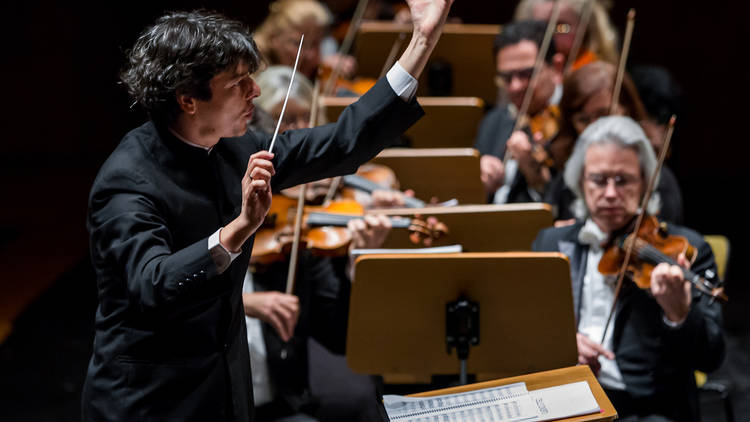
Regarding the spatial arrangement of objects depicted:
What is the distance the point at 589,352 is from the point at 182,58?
3.73 ft

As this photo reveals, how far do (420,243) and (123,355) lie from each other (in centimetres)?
103

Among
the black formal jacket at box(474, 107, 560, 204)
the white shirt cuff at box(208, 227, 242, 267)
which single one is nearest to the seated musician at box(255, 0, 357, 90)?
the black formal jacket at box(474, 107, 560, 204)

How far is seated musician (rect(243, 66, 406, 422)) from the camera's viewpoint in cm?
206

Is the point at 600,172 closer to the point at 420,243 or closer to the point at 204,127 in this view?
the point at 420,243

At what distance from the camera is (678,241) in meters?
1.94

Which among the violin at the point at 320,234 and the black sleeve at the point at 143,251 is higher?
the black sleeve at the point at 143,251

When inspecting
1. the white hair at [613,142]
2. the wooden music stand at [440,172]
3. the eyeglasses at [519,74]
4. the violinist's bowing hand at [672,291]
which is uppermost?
the eyeglasses at [519,74]

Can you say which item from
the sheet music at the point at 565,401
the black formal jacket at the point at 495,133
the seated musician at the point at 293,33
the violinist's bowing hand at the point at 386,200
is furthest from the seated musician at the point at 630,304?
the seated musician at the point at 293,33

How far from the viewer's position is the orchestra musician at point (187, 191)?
1.24 m

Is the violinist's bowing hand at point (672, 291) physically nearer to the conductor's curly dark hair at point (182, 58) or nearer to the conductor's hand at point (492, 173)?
the conductor's curly dark hair at point (182, 58)

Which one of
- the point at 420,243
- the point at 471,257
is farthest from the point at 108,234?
the point at 420,243

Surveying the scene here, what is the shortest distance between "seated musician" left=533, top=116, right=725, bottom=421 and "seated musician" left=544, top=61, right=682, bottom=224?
1.70 ft

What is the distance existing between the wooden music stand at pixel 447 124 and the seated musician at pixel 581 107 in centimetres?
36

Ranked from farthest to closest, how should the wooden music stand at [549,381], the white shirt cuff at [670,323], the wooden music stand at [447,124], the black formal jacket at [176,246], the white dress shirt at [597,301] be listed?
the wooden music stand at [447,124] < the white dress shirt at [597,301] < the white shirt cuff at [670,323] < the wooden music stand at [549,381] < the black formal jacket at [176,246]
